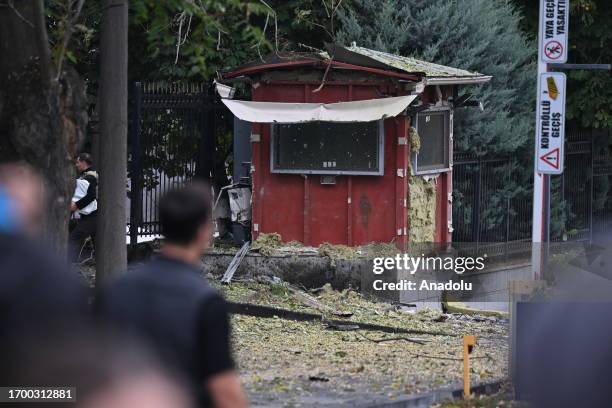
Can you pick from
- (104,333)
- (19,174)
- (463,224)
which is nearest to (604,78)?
(463,224)

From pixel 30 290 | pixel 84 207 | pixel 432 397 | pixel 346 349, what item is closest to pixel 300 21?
pixel 84 207

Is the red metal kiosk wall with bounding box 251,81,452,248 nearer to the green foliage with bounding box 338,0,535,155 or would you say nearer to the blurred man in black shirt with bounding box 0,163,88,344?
the green foliage with bounding box 338,0,535,155

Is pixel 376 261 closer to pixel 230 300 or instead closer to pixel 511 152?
pixel 230 300

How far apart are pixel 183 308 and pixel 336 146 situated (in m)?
11.7

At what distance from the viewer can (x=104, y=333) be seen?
3.54 metres

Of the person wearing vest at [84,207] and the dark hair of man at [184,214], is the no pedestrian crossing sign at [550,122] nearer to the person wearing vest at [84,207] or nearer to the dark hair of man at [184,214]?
the person wearing vest at [84,207]

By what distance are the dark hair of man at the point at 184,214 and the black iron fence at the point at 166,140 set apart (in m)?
11.3

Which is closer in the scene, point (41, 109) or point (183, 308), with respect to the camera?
point (183, 308)

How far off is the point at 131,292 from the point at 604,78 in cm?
2019

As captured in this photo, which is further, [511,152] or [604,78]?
[604,78]

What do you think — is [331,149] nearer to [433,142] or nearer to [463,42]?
[433,142]

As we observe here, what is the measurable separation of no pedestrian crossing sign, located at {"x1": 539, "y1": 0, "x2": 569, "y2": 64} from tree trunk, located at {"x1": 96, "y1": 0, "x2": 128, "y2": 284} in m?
7.04

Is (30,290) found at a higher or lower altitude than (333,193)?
higher

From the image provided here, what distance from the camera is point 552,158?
15.5m
